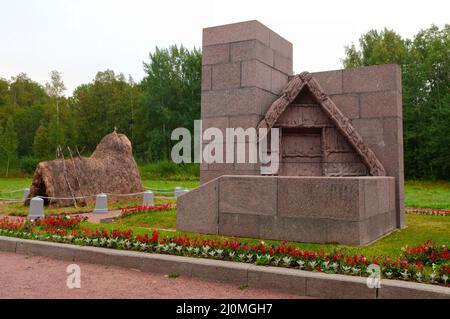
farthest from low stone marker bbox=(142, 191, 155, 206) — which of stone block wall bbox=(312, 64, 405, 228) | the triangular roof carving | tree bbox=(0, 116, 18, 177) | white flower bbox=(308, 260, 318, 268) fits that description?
tree bbox=(0, 116, 18, 177)

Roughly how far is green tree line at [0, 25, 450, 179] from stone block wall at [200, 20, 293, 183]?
26.8 metres

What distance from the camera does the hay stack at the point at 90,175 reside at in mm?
14531

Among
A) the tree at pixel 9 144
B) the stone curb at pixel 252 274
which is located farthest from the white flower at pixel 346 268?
the tree at pixel 9 144

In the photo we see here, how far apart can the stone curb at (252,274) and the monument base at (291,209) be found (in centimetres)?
190

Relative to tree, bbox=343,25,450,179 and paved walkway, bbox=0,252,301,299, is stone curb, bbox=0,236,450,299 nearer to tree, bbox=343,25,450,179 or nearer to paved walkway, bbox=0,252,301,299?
paved walkway, bbox=0,252,301,299

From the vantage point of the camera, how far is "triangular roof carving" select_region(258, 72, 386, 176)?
30.0ft

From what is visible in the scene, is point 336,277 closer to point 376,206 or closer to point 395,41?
point 376,206

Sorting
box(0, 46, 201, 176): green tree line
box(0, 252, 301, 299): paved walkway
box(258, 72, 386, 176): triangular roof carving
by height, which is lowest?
box(0, 252, 301, 299): paved walkway

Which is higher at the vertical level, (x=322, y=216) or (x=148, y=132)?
(x=148, y=132)

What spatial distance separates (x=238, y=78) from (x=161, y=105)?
120 feet

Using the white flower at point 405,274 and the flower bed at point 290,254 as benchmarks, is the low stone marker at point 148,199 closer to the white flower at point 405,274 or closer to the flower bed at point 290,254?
the flower bed at point 290,254

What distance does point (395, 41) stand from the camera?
40.5 metres
